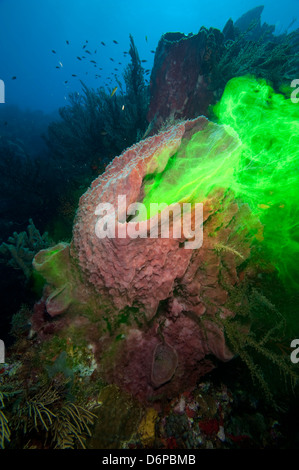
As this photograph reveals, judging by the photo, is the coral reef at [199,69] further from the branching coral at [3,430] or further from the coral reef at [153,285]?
the branching coral at [3,430]

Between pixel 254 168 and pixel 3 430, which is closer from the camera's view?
pixel 3 430

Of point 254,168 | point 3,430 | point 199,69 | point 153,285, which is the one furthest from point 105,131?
point 3,430

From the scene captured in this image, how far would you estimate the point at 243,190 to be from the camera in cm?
267

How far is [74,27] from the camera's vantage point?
9556cm

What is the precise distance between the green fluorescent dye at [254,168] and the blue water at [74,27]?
315 feet

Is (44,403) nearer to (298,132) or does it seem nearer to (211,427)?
(211,427)

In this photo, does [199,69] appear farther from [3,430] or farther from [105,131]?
[3,430]

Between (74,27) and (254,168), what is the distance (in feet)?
443

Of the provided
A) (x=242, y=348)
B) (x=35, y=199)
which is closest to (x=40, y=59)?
(x=35, y=199)

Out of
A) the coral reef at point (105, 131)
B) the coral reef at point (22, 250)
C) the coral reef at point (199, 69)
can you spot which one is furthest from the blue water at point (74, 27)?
the coral reef at point (22, 250)

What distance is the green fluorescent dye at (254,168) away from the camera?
2.05 meters

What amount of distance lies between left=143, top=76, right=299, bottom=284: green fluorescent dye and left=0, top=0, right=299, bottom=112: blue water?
3780 inches

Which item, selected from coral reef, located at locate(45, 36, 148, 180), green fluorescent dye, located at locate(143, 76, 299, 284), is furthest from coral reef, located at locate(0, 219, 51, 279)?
green fluorescent dye, located at locate(143, 76, 299, 284)
